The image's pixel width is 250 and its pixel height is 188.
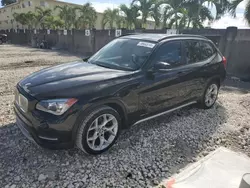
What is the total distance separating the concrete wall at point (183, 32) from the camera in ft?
26.5

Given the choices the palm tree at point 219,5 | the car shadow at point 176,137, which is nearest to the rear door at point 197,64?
the car shadow at point 176,137

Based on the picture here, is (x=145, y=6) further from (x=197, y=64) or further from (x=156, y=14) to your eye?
(x=197, y=64)

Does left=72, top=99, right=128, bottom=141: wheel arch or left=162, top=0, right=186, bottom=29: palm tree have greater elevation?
left=162, top=0, right=186, bottom=29: palm tree

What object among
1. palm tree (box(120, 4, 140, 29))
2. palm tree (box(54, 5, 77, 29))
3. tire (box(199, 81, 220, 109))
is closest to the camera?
tire (box(199, 81, 220, 109))

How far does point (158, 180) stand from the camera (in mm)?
2539

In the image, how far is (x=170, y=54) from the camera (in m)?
3.65

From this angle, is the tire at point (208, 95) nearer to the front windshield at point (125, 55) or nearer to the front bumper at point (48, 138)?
the front windshield at point (125, 55)

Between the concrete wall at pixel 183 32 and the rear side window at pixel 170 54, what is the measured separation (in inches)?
213

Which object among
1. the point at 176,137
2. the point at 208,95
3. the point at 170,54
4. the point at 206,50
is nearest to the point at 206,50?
the point at 206,50

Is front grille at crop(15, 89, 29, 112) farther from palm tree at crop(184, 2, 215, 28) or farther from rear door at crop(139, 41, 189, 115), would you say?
palm tree at crop(184, 2, 215, 28)

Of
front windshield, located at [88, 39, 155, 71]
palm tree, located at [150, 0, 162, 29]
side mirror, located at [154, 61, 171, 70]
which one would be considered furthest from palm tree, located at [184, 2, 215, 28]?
side mirror, located at [154, 61, 171, 70]

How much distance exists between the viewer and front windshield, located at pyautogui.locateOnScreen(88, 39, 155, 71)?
131 inches

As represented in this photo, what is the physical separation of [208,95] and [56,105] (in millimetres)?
3389

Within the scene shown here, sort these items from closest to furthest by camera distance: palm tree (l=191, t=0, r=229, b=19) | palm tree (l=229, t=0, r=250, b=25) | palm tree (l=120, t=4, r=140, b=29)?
palm tree (l=229, t=0, r=250, b=25), palm tree (l=191, t=0, r=229, b=19), palm tree (l=120, t=4, r=140, b=29)
